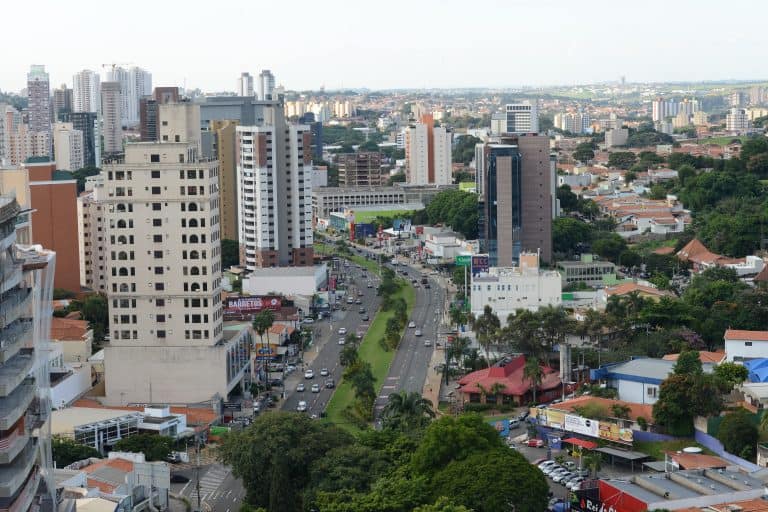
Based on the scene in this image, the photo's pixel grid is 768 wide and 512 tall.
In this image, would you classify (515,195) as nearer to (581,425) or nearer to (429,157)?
(581,425)

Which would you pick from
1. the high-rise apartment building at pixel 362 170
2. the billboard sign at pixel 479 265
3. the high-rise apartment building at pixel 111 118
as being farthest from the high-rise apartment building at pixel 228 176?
the high-rise apartment building at pixel 111 118

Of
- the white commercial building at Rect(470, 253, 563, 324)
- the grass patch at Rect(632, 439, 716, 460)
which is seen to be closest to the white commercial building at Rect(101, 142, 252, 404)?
the grass patch at Rect(632, 439, 716, 460)

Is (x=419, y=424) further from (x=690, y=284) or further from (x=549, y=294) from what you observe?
(x=690, y=284)

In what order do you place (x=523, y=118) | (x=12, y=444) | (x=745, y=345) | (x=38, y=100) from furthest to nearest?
(x=38, y=100)
(x=523, y=118)
(x=745, y=345)
(x=12, y=444)

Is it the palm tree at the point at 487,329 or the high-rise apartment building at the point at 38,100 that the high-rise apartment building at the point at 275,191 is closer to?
the palm tree at the point at 487,329

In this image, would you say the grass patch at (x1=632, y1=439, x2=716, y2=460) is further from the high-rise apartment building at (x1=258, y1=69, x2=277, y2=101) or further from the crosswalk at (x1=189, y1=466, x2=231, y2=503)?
the high-rise apartment building at (x1=258, y1=69, x2=277, y2=101)

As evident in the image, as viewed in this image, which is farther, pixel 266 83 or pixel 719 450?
pixel 266 83

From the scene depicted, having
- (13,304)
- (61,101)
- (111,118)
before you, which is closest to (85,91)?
(61,101)
